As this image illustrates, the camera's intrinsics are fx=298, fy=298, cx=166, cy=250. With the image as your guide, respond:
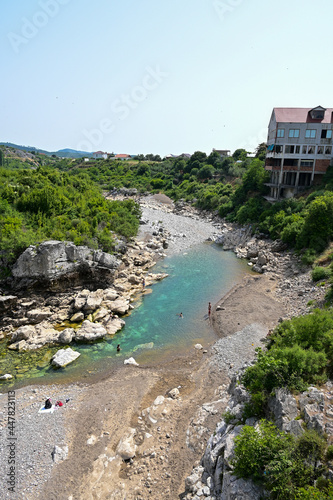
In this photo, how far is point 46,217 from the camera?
29.1 m

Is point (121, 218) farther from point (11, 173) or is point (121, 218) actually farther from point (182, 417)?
point (182, 417)

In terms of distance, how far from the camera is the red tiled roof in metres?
39.9

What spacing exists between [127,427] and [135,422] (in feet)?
1.45

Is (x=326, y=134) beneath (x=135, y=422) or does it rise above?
above

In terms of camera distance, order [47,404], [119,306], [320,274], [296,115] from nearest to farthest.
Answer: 1. [47,404]
2. [119,306]
3. [320,274]
4. [296,115]

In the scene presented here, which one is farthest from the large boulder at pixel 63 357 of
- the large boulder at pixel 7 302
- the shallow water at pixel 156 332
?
the large boulder at pixel 7 302

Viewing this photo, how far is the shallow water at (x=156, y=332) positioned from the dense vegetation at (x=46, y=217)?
764 centimetres

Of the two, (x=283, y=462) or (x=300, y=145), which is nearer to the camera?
(x=283, y=462)

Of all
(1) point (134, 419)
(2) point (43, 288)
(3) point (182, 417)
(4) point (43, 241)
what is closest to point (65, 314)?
(2) point (43, 288)

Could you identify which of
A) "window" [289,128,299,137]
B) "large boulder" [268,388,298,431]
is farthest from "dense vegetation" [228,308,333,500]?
"window" [289,128,299,137]

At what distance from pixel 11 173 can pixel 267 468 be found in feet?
123

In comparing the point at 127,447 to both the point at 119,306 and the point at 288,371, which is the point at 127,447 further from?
the point at 119,306

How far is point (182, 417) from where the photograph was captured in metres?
13.6

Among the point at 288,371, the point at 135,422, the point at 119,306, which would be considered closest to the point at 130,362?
the point at 135,422
